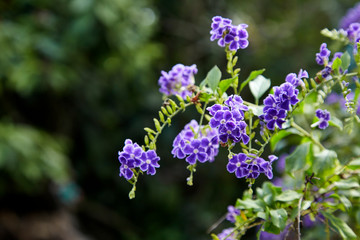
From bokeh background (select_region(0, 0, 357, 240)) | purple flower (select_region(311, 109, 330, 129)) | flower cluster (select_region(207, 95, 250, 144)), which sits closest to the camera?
flower cluster (select_region(207, 95, 250, 144))

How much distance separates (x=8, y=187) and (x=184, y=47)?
217cm

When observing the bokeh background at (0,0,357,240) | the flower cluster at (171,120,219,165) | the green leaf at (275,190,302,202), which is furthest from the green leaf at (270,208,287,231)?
the bokeh background at (0,0,357,240)

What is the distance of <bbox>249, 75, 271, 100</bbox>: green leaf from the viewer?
914 millimetres

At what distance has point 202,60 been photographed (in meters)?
4.36

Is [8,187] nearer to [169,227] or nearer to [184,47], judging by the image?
[169,227]

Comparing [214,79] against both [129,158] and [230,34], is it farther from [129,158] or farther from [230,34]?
[129,158]

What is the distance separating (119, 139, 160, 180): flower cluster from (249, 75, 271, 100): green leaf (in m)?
0.26

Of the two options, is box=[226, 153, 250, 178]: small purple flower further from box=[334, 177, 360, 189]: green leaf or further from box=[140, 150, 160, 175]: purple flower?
box=[334, 177, 360, 189]: green leaf

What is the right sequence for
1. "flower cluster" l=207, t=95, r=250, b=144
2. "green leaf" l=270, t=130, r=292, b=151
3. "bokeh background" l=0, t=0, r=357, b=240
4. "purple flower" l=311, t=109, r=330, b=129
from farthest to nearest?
"bokeh background" l=0, t=0, r=357, b=240, "green leaf" l=270, t=130, r=292, b=151, "purple flower" l=311, t=109, r=330, b=129, "flower cluster" l=207, t=95, r=250, b=144

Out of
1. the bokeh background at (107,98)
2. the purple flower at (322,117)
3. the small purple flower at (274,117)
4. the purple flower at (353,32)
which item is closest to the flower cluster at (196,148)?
the small purple flower at (274,117)

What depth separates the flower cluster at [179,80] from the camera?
38.8 inches

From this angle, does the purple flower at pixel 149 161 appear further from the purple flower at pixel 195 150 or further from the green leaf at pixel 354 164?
the green leaf at pixel 354 164

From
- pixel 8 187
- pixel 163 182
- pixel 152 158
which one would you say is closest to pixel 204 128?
pixel 152 158

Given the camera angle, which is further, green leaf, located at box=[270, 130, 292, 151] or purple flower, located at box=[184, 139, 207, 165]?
green leaf, located at box=[270, 130, 292, 151]
